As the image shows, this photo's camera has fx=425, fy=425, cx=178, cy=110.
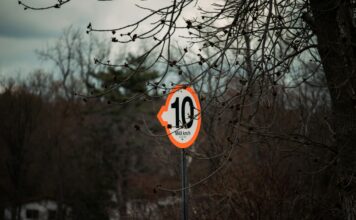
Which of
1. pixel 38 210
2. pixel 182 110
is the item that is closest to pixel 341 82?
pixel 182 110

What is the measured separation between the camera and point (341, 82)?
14.4ft

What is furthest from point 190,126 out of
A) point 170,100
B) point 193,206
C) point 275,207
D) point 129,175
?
point 129,175

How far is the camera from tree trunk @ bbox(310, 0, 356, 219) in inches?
172

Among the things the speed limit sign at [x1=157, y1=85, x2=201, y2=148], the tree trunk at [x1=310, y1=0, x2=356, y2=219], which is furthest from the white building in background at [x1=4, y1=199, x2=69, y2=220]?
the tree trunk at [x1=310, y1=0, x2=356, y2=219]

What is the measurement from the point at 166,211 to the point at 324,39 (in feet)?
12.5

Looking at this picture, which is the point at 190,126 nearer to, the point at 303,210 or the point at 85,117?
the point at 303,210

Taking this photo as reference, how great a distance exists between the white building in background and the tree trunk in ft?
104

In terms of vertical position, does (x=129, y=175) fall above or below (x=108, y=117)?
below

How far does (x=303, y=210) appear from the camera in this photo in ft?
19.9

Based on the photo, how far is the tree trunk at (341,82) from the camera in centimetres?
436

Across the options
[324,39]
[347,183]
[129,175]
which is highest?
[324,39]

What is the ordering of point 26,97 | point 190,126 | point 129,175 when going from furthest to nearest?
point 129,175
point 26,97
point 190,126

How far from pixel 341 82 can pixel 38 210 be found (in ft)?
116

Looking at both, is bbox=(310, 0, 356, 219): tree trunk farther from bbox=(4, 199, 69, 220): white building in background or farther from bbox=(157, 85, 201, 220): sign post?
bbox=(4, 199, 69, 220): white building in background
